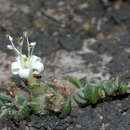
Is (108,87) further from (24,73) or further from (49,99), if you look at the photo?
(24,73)

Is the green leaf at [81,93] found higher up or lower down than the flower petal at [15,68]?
lower down

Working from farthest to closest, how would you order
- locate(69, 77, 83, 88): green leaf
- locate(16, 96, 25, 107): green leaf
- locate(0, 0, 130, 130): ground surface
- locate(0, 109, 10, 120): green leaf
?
locate(69, 77, 83, 88): green leaf < locate(0, 0, 130, 130): ground surface < locate(16, 96, 25, 107): green leaf < locate(0, 109, 10, 120): green leaf

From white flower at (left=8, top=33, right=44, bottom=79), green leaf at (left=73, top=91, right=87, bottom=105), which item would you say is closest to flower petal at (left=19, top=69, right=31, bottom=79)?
white flower at (left=8, top=33, right=44, bottom=79)

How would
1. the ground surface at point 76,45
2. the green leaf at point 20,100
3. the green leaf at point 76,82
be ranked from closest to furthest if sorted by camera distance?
1. the green leaf at point 20,100
2. the ground surface at point 76,45
3. the green leaf at point 76,82

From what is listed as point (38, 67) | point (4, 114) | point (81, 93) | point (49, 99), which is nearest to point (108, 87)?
point (81, 93)

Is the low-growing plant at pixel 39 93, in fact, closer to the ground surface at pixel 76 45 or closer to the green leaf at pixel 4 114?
the green leaf at pixel 4 114

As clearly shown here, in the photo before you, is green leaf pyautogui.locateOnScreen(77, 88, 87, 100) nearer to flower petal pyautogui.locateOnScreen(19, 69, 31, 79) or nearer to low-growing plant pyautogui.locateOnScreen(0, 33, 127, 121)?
low-growing plant pyautogui.locateOnScreen(0, 33, 127, 121)

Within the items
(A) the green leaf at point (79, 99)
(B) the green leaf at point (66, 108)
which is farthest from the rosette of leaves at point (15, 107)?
(A) the green leaf at point (79, 99)

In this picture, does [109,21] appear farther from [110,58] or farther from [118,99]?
[118,99]

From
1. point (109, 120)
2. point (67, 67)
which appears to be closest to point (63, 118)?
point (109, 120)
